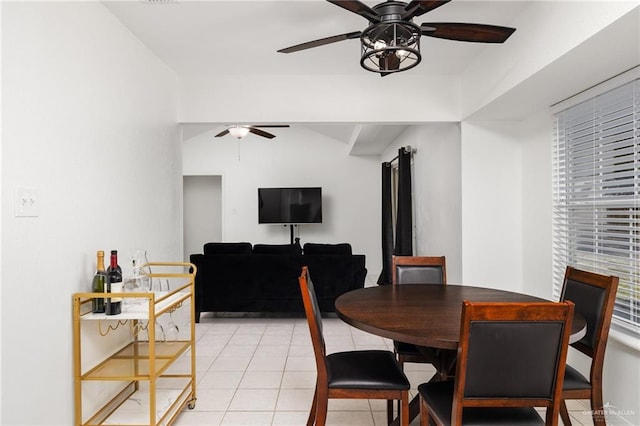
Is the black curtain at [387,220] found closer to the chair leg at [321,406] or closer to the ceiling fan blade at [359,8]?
the chair leg at [321,406]

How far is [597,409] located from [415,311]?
89 cm

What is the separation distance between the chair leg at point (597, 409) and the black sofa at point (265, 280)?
9.08 feet

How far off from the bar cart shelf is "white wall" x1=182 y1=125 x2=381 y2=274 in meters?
5.12

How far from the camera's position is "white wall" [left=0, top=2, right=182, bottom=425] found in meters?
1.69

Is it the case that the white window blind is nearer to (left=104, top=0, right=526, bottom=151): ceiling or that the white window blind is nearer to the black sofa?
(left=104, top=0, right=526, bottom=151): ceiling

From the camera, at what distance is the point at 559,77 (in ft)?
8.00

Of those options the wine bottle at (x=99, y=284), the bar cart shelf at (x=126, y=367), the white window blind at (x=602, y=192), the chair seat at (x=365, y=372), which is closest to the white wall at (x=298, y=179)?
the white window blind at (x=602, y=192)

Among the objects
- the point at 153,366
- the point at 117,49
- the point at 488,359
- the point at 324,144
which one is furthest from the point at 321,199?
the point at 488,359

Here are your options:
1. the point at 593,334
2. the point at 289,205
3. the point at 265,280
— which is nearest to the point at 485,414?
the point at 593,334

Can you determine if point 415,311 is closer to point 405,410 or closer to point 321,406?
point 405,410

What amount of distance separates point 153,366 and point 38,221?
2.88ft

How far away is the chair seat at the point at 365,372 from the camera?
1.80 m

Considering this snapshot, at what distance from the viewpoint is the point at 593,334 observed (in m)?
1.91

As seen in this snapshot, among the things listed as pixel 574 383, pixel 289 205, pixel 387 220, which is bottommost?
pixel 574 383
